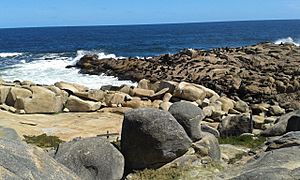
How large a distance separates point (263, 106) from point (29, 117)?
14080mm

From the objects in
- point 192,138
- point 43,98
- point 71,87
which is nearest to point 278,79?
point 71,87

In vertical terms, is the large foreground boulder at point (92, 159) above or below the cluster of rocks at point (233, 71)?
above

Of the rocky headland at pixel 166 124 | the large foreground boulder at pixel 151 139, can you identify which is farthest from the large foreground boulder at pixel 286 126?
the large foreground boulder at pixel 151 139

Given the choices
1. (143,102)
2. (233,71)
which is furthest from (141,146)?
(233,71)

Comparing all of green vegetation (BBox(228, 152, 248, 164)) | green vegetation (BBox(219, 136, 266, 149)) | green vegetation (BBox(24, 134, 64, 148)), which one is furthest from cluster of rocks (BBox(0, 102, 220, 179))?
green vegetation (BBox(24, 134, 64, 148))

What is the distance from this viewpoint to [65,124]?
66.1 ft

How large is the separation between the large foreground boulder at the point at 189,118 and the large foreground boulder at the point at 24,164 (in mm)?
7071

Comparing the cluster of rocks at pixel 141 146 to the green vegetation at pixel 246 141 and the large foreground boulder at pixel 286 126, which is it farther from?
the large foreground boulder at pixel 286 126

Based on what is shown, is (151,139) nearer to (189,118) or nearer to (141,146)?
(141,146)

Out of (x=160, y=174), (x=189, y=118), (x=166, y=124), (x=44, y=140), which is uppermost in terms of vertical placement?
(x=166, y=124)

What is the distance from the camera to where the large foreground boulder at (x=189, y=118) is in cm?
1269

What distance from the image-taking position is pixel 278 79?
3422cm

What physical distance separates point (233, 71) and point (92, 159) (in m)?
28.5

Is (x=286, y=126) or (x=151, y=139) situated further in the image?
(x=286, y=126)
